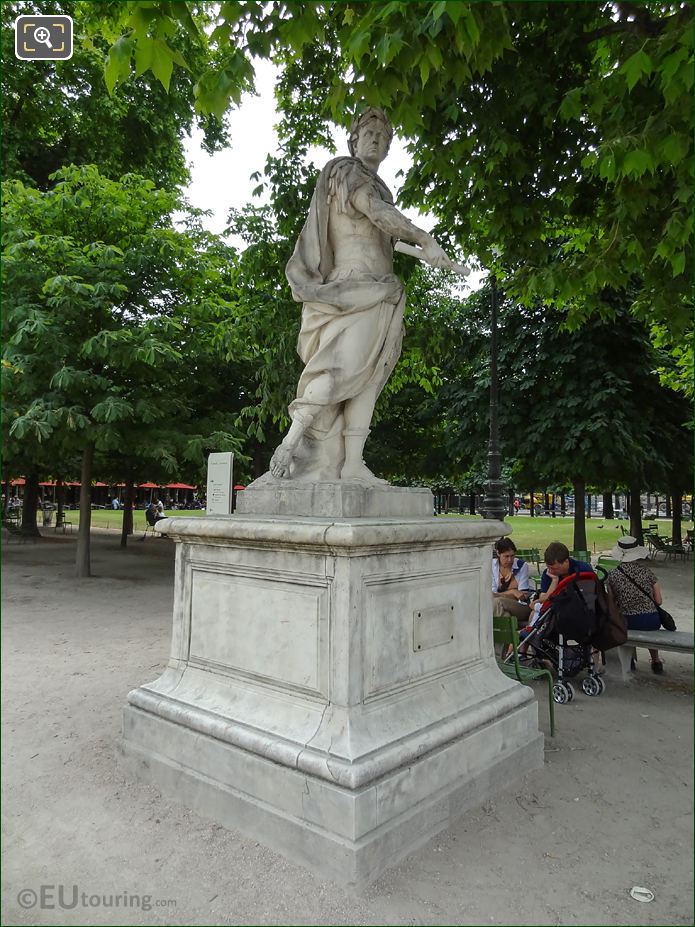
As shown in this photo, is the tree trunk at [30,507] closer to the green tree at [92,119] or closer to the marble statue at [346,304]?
the green tree at [92,119]

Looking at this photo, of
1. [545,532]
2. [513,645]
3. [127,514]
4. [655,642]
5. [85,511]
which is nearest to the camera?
[513,645]

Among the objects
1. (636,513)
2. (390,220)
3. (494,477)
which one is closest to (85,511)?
(494,477)

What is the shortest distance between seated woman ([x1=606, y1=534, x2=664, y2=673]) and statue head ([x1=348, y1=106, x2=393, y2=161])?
4341mm

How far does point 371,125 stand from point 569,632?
434 cm

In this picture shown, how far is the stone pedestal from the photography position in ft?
9.50

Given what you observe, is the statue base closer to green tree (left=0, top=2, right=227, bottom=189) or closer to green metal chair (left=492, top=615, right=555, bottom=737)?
green metal chair (left=492, top=615, right=555, bottom=737)

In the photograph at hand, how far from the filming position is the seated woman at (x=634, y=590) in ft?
19.1

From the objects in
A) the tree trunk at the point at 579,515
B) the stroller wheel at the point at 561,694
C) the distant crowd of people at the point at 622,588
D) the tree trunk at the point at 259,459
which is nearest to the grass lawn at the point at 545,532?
the tree trunk at the point at 259,459

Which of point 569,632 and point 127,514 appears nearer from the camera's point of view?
point 569,632

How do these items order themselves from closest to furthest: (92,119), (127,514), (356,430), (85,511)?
(356,430), (92,119), (85,511), (127,514)

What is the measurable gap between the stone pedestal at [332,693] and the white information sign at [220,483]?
100 inches

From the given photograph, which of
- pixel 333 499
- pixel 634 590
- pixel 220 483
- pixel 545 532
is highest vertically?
pixel 220 483

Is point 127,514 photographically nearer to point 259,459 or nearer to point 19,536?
point 19,536

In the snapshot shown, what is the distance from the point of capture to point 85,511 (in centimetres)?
1186
